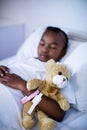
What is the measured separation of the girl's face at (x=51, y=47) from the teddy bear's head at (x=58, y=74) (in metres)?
0.22

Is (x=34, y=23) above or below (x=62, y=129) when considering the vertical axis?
above

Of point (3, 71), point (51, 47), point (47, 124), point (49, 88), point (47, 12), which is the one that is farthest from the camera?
point (47, 12)

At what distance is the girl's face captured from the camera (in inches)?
46.5

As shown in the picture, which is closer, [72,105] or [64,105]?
[64,105]

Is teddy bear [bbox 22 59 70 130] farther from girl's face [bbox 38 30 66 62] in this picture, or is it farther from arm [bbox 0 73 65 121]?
girl's face [bbox 38 30 66 62]

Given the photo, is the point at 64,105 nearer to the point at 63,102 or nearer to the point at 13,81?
the point at 63,102

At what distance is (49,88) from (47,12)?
0.87m

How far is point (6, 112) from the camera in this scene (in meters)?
0.87

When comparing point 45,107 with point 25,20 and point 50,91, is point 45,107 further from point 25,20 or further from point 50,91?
point 25,20

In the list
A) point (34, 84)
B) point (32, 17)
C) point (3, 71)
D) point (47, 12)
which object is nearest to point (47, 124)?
point (34, 84)

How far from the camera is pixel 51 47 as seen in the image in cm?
118

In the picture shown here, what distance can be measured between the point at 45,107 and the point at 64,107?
0.08m

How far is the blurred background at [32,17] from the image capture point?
4.64 feet

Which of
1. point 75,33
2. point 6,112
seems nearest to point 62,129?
point 6,112
